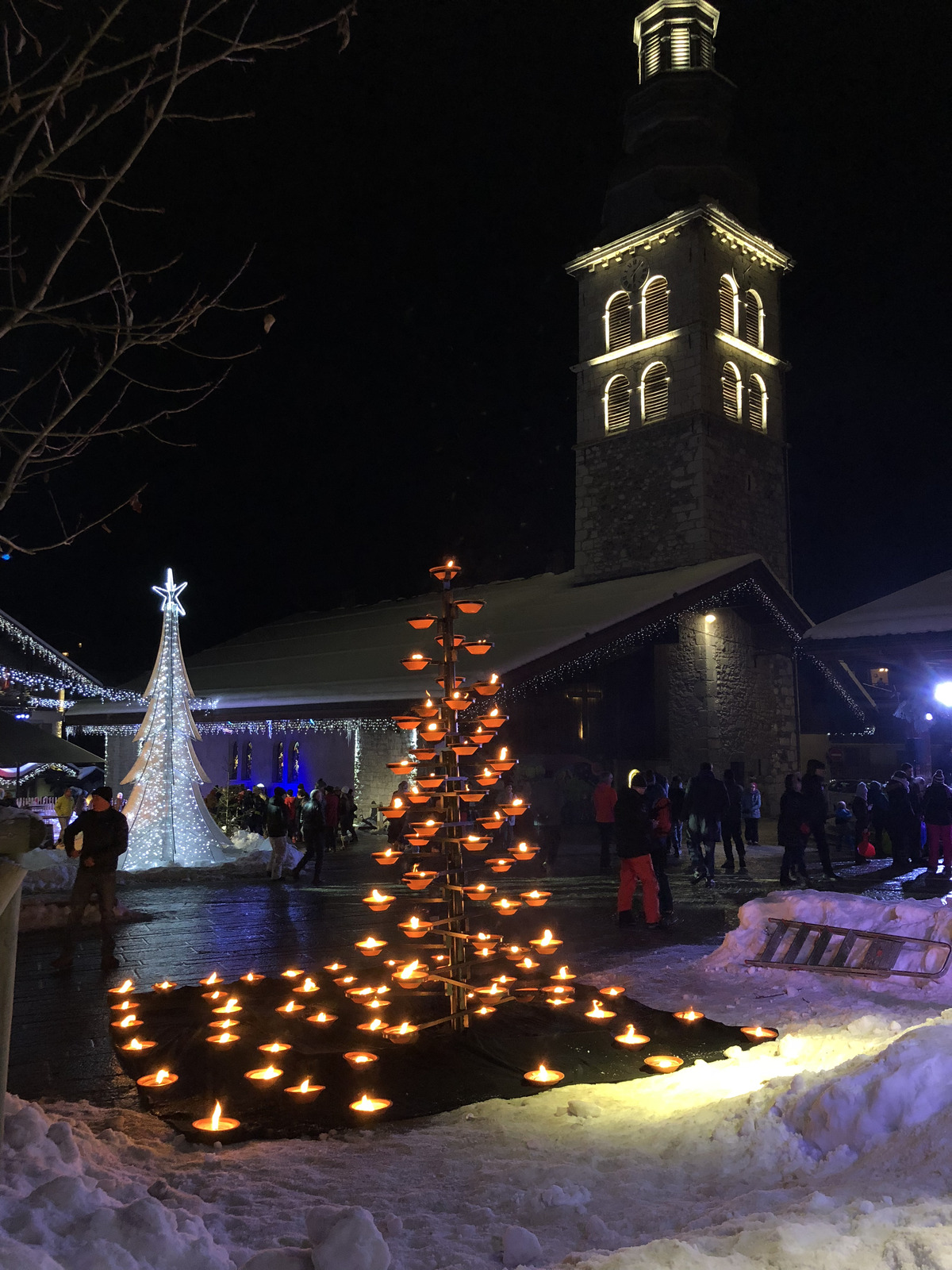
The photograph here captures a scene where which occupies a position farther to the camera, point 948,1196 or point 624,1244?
point 624,1244

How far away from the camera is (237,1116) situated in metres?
4.56

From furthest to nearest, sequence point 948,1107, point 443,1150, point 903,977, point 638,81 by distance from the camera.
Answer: point 638,81 → point 903,977 → point 443,1150 → point 948,1107

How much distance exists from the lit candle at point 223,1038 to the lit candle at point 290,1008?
1.85 feet

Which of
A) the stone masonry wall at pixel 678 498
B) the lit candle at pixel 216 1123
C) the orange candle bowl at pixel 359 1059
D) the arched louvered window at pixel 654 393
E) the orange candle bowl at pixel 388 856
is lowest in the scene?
the orange candle bowl at pixel 359 1059

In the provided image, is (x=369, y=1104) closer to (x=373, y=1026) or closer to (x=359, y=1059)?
(x=359, y=1059)

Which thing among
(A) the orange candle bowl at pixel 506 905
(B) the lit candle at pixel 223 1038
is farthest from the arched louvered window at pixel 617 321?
(B) the lit candle at pixel 223 1038

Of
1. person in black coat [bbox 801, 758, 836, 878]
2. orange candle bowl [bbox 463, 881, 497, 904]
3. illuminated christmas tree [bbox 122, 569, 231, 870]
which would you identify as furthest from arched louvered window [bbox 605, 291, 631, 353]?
orange candle bowl [bbox 463, 881, 497, 904]

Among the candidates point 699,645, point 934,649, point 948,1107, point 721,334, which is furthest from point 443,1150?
point 721,334

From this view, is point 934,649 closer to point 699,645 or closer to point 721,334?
point 699,645

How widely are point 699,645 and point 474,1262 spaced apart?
19.6 meters

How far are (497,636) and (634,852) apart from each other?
33.0 feet

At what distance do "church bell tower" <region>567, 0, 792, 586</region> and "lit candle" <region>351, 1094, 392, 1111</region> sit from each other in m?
19.8

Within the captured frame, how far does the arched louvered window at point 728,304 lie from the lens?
2500 cm

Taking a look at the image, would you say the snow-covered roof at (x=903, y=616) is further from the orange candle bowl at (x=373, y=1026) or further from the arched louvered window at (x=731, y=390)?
the orange candle bowl at (x=373, y=1026)
